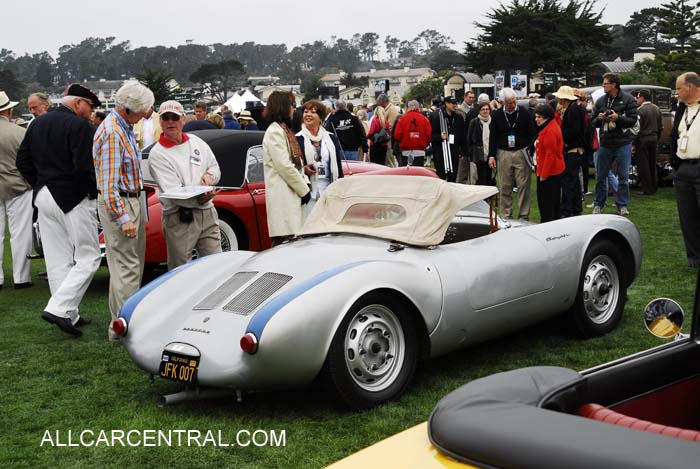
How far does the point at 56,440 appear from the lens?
4738mm

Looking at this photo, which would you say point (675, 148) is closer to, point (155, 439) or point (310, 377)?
point (310, 377)

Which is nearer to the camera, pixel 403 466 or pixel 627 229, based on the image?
pixel 403 466

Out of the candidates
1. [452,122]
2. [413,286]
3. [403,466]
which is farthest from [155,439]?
[452,122]

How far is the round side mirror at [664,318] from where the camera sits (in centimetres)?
328

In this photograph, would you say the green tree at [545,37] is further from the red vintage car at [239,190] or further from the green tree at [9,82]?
the red vintage car at [239,190]

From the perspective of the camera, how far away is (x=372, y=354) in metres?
4.91

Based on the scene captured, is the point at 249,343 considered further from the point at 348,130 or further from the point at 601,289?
the point at 348,130

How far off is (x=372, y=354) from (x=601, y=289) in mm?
2344

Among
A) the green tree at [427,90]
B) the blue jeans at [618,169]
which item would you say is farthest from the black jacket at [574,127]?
the green tree at [427,90]

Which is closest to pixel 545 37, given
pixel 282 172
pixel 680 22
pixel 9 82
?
pixel 680 22

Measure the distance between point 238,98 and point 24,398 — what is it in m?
24.4

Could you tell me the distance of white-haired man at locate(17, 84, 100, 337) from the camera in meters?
7.00

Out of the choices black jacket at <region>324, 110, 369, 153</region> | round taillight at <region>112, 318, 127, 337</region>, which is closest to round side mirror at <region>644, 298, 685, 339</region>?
round taillight at <region>112, 318, 127, 337</region>

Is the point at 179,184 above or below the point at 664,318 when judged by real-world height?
above
